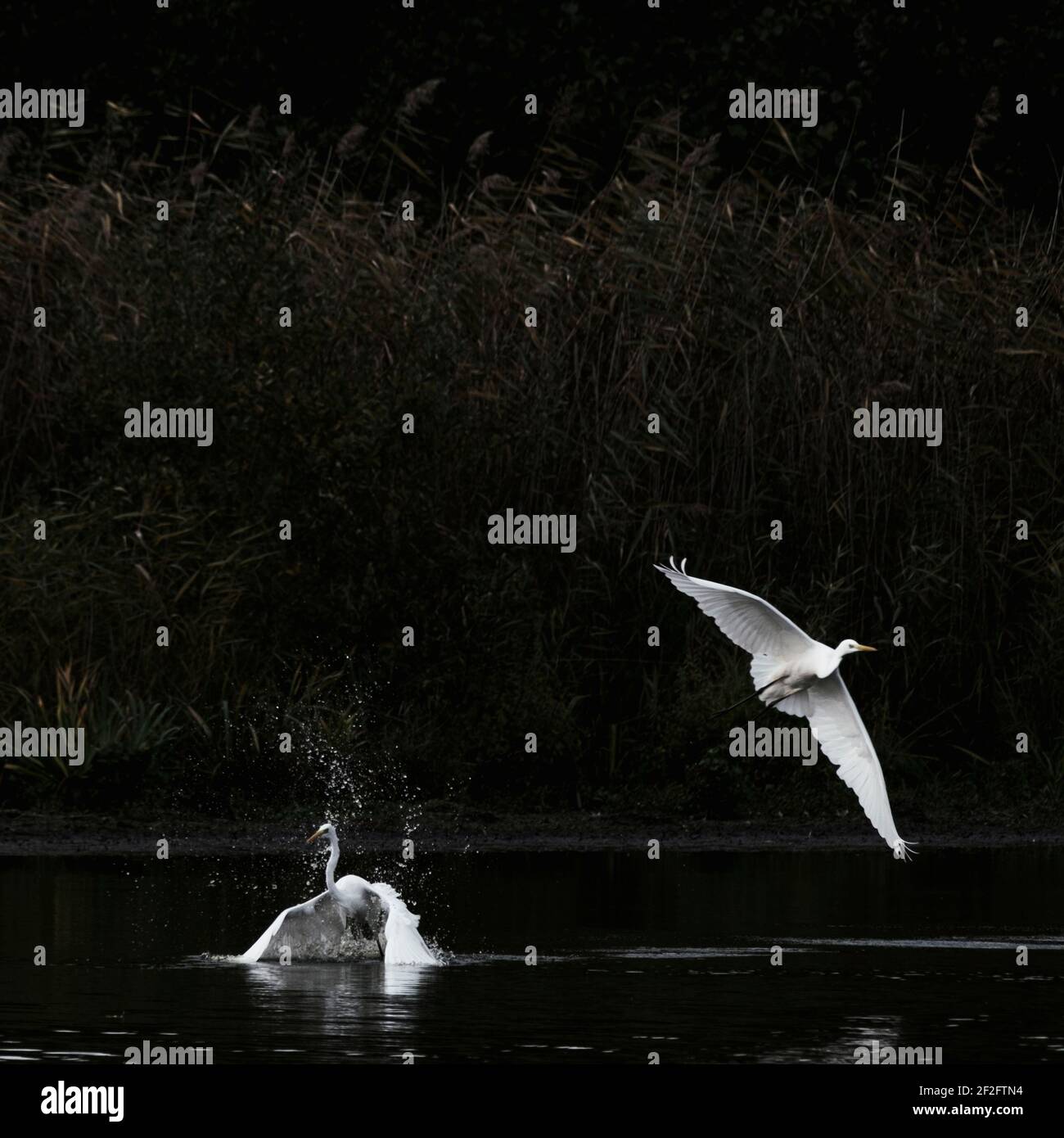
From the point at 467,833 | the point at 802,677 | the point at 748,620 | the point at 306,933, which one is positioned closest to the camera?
the point at 306,933

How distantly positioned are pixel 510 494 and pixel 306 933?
21.1 ft

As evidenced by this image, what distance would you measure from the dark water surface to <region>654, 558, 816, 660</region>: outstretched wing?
4.41 feet

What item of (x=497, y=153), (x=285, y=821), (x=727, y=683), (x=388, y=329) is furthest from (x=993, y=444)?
(x=497, y=153)

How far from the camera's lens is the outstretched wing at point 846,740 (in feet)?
45.7

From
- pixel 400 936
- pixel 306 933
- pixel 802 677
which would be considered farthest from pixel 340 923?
pixel 802 677

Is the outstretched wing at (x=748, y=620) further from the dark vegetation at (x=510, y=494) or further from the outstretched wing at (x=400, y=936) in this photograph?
the dark vegetation at (x=510, y=494)

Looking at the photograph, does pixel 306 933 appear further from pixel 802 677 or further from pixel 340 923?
pixel 802 677

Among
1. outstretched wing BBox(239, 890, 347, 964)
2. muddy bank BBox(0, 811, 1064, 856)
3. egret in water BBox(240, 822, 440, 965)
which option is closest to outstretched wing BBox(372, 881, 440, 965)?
egret in water BBox(240, 822, 440, 965)

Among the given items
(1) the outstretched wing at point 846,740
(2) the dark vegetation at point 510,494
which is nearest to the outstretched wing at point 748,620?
(1) the outstretched wing at point 846,740

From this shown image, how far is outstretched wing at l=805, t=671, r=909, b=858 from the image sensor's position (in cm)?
1394

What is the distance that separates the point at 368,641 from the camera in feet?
62.2

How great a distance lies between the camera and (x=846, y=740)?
14.4m

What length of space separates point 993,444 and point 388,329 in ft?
13.5

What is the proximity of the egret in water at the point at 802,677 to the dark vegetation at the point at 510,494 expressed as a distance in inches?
156
